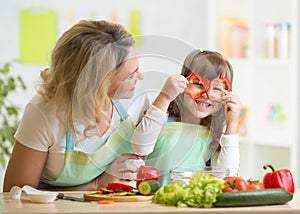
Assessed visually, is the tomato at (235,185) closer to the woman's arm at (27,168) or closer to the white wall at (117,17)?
the woman's arm at (27,168)

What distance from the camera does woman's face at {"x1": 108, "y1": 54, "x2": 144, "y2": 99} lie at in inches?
80.3

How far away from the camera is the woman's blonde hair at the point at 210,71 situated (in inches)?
81.5

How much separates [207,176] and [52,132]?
1.90 feet

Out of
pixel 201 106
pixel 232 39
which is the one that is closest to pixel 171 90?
pixel 201 106

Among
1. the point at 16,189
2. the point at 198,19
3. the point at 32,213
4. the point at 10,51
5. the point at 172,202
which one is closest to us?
the point at 32,213

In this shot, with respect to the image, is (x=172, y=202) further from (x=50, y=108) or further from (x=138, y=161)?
(x=50, y=108)

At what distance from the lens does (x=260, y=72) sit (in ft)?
14.9

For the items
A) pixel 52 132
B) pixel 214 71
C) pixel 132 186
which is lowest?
pixel 132 186

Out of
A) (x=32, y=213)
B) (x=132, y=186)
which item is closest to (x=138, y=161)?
(x=132, y=186)

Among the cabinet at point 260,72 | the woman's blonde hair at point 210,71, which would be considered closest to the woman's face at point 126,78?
the woman's blonde hair at point 210,71

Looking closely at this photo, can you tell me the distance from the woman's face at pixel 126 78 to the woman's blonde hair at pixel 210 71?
5.4 inches

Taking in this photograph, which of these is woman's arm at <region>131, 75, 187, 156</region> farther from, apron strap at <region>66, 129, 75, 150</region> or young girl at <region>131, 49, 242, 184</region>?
apron strap at <region>66, 129, 75, 150</region>

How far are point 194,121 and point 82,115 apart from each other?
36cm

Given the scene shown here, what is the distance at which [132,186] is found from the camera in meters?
2.10
